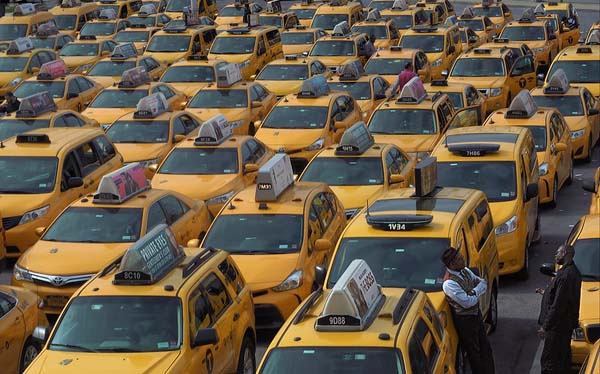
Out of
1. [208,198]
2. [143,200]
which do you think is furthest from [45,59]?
[143,200]

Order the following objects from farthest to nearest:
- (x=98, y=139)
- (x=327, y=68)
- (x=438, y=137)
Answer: (x=327, y=68) → (x=438, y=137) → (x=98, y=139)

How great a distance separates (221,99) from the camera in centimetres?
2825

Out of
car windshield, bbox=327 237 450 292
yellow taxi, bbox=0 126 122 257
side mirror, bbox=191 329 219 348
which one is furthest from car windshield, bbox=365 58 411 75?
side mirror, bbox=191 329 219 348

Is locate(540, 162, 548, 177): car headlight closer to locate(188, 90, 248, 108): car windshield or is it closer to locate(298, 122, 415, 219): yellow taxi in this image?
locate(298, 122, 415, 219): yellow taxi

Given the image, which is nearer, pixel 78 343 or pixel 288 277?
pixel 78 343

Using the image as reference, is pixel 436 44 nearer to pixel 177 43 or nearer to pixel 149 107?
pixel 177 43

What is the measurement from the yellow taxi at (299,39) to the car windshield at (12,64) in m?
7.96

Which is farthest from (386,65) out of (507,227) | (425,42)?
(507,227)

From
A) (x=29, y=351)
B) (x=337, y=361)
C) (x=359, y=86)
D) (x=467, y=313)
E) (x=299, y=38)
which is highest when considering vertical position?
(x=337, y=361)

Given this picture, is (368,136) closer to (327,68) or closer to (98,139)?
(98,139)

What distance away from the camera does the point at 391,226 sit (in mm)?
14477

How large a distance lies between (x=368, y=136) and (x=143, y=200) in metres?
4.48

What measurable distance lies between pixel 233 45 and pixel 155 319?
79.6 ft

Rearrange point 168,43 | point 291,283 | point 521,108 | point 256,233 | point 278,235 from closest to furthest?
1. point 291,283
2. point 278,235
3. point 256,233
4. point 521,108
5. point 168,43
